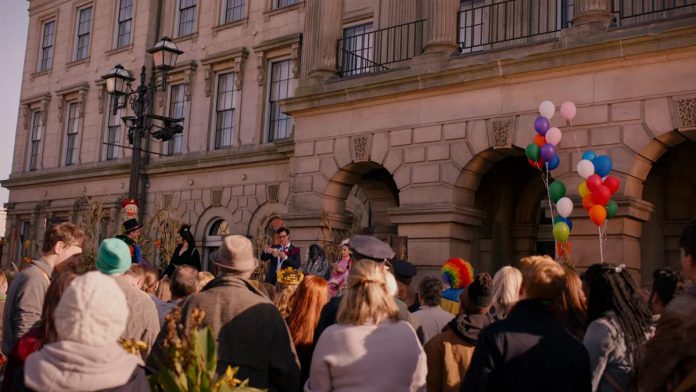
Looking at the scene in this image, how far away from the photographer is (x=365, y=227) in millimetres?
19844

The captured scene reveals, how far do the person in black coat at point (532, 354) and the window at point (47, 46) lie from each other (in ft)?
101

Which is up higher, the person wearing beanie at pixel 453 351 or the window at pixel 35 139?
the window at pixel 35 139

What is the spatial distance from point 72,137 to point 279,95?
36.6 ft

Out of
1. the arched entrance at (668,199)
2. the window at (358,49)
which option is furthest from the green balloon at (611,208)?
the window at (358,49)

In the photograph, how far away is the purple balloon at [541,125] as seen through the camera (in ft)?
40.8

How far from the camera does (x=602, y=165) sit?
11562mm

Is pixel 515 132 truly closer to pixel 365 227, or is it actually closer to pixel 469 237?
pixel 469 237

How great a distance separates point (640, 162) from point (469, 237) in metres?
3.71

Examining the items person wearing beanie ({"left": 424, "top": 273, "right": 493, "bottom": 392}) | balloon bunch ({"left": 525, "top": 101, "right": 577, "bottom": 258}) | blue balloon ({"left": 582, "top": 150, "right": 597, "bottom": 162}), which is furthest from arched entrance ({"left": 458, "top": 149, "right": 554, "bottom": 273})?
person wearing beanie ({"left": 424, "top": 273, "right": 493, "bottom": 392})

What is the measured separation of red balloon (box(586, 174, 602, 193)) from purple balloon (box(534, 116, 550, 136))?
1.41 meters

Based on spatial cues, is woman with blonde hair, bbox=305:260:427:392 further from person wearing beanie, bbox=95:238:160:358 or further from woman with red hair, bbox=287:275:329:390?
person wearing beanie, bbox=95:238:160:358

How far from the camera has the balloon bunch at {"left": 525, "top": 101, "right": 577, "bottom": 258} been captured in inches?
464

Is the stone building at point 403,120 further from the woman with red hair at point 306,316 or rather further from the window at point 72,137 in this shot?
the woman with red hair at point 306,316

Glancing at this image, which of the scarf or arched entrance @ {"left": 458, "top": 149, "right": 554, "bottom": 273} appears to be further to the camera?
arched entrance @ {"left": 458, "top": 149, "right": 554, "bottom": 273}
